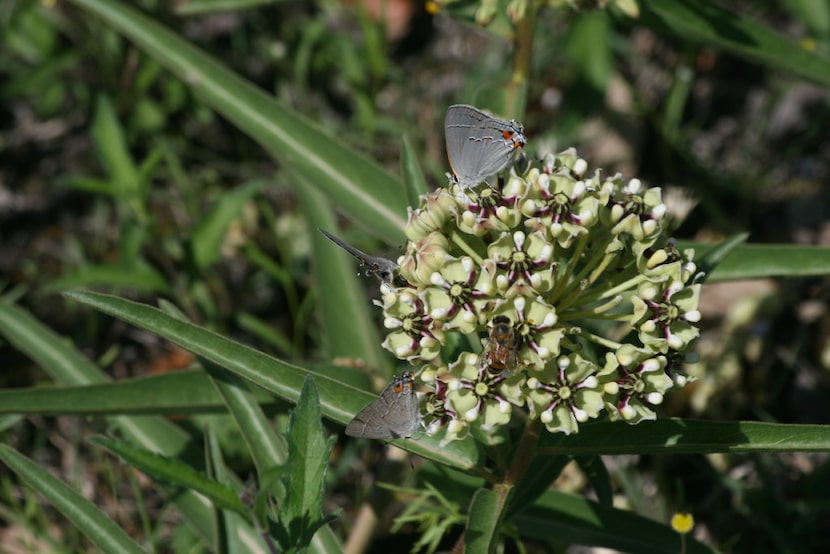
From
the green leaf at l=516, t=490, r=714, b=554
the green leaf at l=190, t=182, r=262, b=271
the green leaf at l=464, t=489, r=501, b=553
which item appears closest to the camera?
the green leaf at l=464, t=489, r=501, b=553

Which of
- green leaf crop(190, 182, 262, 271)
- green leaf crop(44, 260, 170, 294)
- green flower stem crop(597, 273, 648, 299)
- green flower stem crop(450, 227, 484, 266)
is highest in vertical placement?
green leaf crop(190, 182, 262, 271)

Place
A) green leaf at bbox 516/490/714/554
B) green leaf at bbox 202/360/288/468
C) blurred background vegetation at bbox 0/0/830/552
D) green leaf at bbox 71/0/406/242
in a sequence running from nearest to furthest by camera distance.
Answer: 1. green leaf at bbox 202/360/288/468
2. green leaf at bbox 516/490/714/554
3. green leaf at bbox 71/0/406/242
4. blurred background vegetation at bbox 0/0/830/552

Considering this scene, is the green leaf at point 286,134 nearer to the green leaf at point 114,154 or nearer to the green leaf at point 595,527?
the green leaf at point 114,154

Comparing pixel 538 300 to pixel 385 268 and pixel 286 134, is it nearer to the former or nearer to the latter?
pixel 385 268

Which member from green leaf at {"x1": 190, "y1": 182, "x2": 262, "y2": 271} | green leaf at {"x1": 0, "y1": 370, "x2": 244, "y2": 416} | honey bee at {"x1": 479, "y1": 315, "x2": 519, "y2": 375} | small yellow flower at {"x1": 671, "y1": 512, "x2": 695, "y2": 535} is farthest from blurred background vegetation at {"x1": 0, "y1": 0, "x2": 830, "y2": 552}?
honey bee at {"x1": 479, "y1": 315, "x2": 519, "y2": 375}

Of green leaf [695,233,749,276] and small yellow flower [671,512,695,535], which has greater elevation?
green leaf [695,233,749,276]

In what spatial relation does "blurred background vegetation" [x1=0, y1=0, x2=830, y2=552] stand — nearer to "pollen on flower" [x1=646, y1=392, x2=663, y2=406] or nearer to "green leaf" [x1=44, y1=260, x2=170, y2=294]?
"green leaf" [x1=44, y1=260, x2=170, y2=294]

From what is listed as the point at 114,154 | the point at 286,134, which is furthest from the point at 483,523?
the point at 114,154
